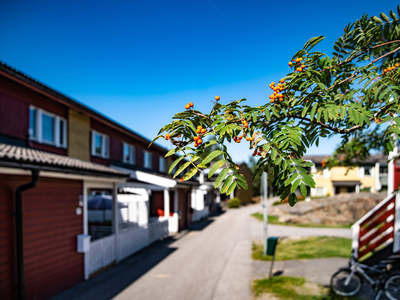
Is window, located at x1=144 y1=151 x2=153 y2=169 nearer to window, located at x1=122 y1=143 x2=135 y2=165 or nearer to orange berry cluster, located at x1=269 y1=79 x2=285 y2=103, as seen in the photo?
window, located at x1=122 y1=143 x2=135 y2=165

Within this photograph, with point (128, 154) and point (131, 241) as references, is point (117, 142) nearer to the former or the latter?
point (128, 154)

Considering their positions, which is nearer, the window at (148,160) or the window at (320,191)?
the window at (148,160)

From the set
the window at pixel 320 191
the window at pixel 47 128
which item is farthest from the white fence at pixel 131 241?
the window at pixel 320 191

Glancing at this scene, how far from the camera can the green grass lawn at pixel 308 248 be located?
37.9ft

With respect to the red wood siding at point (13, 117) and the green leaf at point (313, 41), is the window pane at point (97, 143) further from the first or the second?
the green leaf at point (313, 41)

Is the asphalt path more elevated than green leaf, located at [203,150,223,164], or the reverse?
green leaf, located at [203,150,223,164]

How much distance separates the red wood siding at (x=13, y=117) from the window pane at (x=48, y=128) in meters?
0.93

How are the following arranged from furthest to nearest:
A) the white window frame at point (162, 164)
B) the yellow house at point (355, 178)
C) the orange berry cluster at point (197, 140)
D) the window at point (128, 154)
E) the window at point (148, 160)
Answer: the yellow house at point (355, 178)
the white window frame at point (162, 164)
the window at point (148, 160)
the window at point (128, 154)
the orange berry cluster at point (197, 140)

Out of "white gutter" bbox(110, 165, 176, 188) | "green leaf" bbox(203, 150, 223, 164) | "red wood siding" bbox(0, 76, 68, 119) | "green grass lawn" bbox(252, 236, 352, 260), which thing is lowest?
"green grass lawn" bbox(252, 236, 352, 260)

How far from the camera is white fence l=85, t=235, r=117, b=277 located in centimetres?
927

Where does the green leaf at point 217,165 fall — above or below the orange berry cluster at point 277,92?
below

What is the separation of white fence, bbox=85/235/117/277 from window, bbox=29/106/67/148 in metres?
4.10

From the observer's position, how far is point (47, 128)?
11.0m

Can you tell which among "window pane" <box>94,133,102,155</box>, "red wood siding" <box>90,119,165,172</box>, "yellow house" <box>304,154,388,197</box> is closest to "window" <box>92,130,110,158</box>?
"window pane" <box>94,133,102,155</box>
